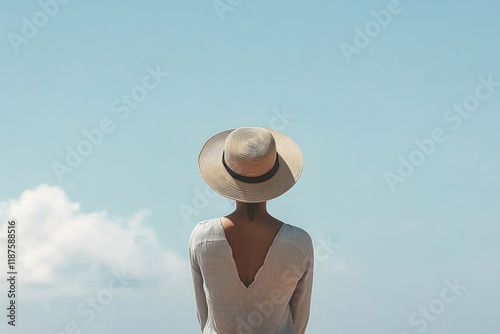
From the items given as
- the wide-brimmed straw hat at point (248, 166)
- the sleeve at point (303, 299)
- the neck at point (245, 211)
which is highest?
the wide-brimmed straw hat at point (248, 166)

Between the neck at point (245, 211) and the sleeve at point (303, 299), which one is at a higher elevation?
the neck at point (245, 211)

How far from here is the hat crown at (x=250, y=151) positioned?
5.90m

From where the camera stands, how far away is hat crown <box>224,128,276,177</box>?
5898mm

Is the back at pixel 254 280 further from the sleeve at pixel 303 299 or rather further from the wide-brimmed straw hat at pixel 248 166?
the wide-brimmed straw hat at pixel 248 166

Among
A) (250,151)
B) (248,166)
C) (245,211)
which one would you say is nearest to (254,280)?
(245,211)

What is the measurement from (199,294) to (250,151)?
1.12 metres

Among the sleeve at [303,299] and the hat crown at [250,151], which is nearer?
the hat crown at [250,151]

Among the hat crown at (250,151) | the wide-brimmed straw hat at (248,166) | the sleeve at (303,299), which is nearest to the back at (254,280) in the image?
the sleeve at (303,299)

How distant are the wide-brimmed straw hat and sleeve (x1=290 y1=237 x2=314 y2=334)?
53cm

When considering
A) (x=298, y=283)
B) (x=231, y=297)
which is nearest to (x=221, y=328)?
(x=231, y=297)

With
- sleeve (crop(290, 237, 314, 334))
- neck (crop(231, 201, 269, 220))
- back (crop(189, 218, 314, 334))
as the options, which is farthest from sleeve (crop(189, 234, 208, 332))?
sleeve (crop(290, 237, 314, 334))

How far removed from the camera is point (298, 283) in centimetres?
611

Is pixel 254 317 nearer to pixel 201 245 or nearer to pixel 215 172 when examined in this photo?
pixel 201 245

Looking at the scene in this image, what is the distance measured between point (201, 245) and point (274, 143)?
2.84ft
